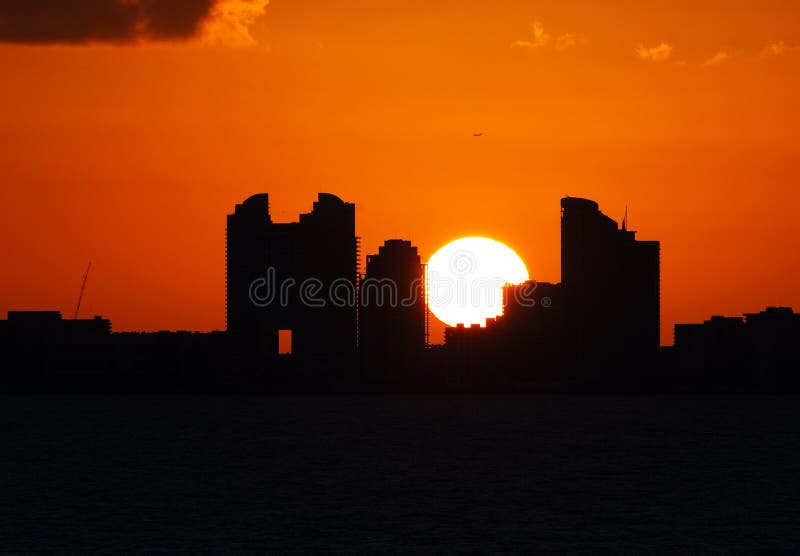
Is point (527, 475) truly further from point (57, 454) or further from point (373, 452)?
point (57, 454)

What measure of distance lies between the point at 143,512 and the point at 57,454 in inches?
2721

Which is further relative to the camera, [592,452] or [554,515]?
[592,452]

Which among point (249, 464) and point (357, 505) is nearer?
point (357, 505)

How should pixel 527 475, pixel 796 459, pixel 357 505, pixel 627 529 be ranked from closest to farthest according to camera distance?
pixel 627 529 → pixel 357 505 → pixel 527 475 → pixel 796 459

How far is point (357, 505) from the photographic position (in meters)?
89.4

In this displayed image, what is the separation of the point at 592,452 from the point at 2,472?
2522 inches

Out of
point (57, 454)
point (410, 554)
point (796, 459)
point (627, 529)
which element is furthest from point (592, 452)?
point (410, 554)

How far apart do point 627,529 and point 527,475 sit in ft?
130

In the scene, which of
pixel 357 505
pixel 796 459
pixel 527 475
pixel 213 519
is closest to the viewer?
pixel 213 519

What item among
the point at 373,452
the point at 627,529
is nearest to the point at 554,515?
the point at 627,529

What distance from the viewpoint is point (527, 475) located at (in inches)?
4518

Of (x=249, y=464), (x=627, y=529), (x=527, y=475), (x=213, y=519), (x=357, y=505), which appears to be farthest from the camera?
(x=249, y=464)

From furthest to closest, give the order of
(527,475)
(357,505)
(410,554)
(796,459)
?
(796,459) < (527,475) < (357,505) < (410,554)

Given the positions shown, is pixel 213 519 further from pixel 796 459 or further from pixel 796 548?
pixel 796 459
